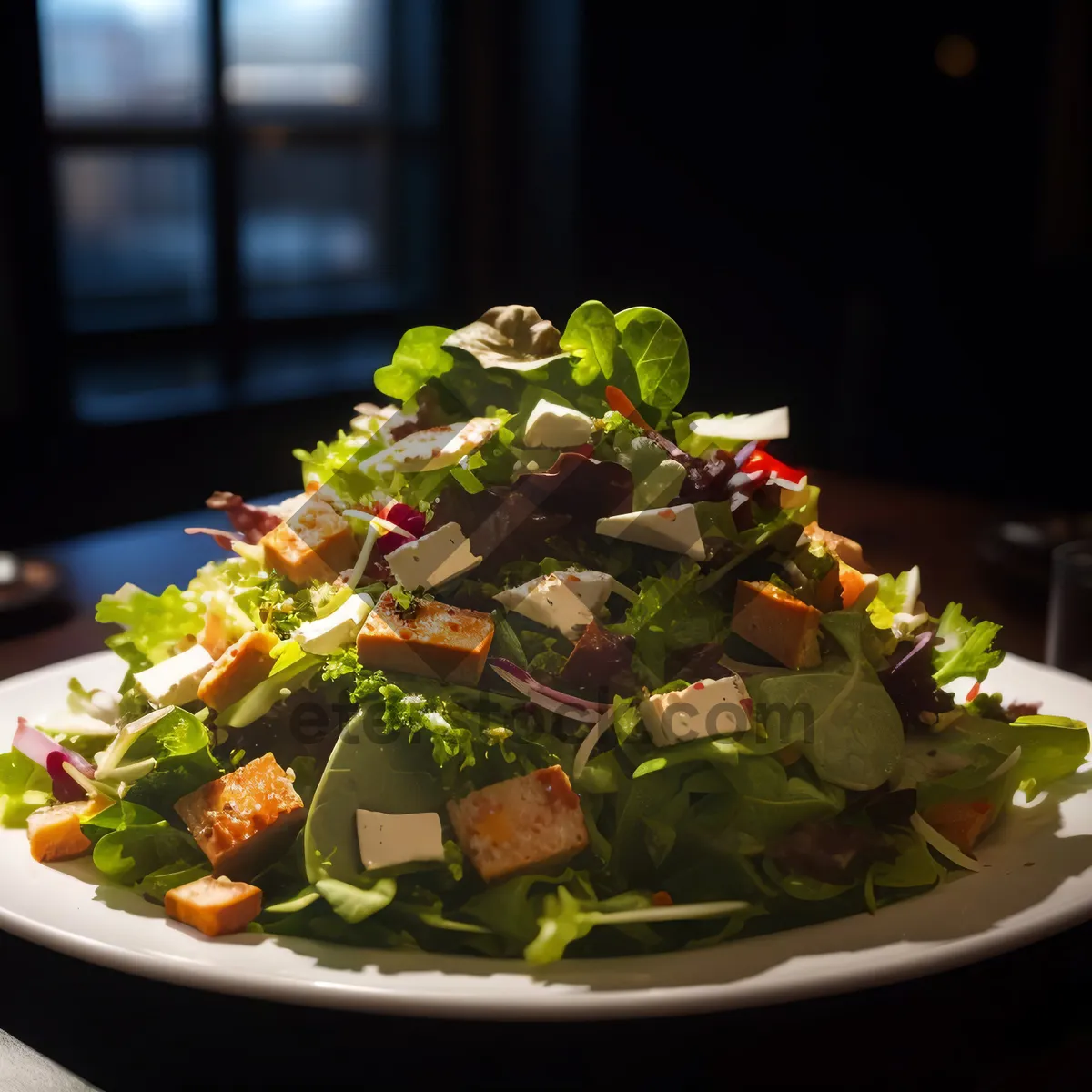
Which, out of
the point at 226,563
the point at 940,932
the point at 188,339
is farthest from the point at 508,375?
the point at 188,339

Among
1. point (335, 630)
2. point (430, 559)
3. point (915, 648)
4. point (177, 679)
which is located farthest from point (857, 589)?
point (177, 679)

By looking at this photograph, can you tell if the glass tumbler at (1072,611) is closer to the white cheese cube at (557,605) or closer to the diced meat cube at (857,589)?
the diced meat cube at (857,589)

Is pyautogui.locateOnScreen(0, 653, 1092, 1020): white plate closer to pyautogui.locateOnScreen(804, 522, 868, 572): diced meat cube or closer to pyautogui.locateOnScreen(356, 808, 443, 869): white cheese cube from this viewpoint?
pyautogui.locateOnScreen(356, 808, 443, 869): white cheese cube

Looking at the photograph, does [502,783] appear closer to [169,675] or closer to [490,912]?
[490,912]

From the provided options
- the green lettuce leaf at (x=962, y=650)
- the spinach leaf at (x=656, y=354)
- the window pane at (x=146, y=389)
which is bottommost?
the window pane at (x=146, y=389)

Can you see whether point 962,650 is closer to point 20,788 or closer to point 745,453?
point 745,453

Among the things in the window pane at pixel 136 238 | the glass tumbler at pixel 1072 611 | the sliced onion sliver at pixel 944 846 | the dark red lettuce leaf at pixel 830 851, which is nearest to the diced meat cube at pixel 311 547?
the dark red lettuce leaf at pixel 830 851

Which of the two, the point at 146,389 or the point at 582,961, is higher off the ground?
the point at 582,961
